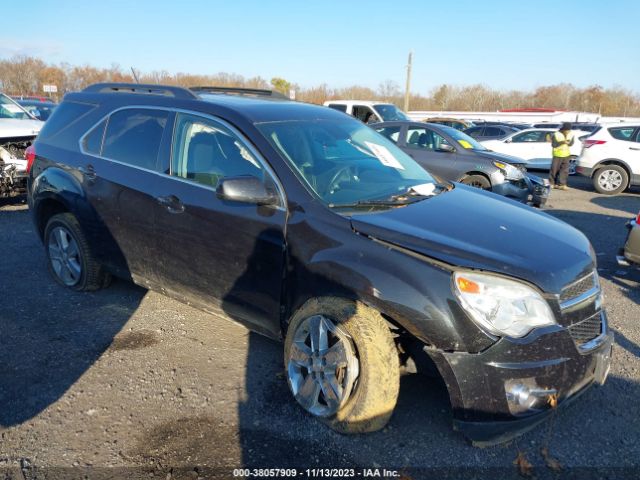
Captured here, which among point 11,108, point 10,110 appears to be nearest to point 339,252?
point 10,110

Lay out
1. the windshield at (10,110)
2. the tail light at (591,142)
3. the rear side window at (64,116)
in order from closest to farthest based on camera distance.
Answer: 1. the rear side window at (64,116)
2. the windshield at (10,110)
3. the tail light at (591,142)

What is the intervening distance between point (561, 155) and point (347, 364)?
12153 mm

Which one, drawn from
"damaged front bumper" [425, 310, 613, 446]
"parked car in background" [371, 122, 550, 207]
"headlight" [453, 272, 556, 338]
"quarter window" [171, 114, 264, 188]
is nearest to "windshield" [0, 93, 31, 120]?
"parked car in background" [371, 122, 550, 207]

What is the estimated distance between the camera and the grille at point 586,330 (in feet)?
8.43

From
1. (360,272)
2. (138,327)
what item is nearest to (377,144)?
(360,272)

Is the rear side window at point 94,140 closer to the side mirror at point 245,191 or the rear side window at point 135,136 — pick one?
the rear side window at point 135,136

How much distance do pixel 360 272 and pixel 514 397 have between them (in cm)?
97

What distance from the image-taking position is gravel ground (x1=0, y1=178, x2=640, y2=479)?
2564mm

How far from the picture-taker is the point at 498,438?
2424 mm

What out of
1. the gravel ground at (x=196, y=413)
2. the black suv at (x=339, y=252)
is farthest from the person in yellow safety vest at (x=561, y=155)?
the black suv at (x=339, y=252)

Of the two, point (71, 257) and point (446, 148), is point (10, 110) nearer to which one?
Result: point (71, 257)

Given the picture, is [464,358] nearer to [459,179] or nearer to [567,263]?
[567,263]

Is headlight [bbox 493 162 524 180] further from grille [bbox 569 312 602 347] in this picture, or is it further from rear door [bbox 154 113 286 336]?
rear door [bbox 154 113 286 336]

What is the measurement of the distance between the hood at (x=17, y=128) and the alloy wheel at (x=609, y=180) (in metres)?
12.6
